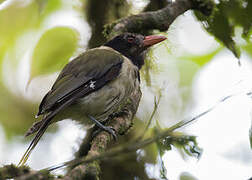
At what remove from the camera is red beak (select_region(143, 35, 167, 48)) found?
324 cm

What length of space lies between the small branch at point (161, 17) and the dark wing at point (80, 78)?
28 cm

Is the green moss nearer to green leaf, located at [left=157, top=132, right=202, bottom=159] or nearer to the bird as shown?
green leaf, located at [left=157, top=132, right=202, bottom=159]

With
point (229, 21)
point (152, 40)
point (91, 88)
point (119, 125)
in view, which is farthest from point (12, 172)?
point (152, 40)

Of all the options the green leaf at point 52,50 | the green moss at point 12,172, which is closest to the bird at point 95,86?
the green leaf at point 52,50

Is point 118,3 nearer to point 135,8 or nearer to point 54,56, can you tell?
point 135,8

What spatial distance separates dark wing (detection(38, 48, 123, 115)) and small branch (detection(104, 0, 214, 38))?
27 cm

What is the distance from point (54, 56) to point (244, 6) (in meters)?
1.17

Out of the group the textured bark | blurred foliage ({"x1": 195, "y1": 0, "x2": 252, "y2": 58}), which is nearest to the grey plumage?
the textured bark

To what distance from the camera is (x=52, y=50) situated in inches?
92.4

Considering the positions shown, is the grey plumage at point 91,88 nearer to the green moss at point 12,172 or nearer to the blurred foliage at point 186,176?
the blurred foliage at point 186,176

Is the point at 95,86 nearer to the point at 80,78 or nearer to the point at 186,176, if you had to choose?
the point at 80,78

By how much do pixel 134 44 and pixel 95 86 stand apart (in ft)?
2.17

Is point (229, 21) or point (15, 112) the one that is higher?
point (229, 21)

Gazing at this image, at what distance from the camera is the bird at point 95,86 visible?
9.45 feet
